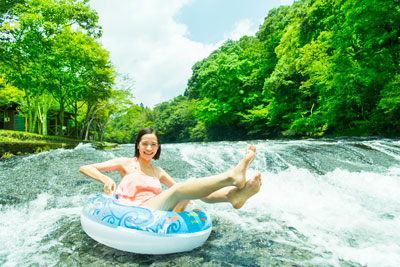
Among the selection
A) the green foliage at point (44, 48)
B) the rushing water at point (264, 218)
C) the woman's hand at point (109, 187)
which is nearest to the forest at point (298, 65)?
the green foliage at point (44, 48)

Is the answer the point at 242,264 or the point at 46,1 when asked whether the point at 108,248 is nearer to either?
the point at 242,264

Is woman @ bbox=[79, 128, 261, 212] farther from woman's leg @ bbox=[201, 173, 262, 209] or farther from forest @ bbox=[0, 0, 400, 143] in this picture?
forest @ bbox=[0, 0, 400, 143]

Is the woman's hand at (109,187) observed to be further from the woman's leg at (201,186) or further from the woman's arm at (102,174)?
the woman's leg at (201,186)

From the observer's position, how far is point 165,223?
2.02 meters

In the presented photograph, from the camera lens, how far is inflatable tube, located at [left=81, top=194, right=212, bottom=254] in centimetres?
202

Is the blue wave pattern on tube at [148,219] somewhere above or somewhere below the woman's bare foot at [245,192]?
below

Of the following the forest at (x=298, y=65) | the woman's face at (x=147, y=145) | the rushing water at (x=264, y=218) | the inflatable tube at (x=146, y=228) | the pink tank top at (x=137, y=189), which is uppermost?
the forest at (x=298, y=65)

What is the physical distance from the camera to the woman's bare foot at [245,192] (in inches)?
81.2

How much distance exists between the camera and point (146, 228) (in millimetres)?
2010

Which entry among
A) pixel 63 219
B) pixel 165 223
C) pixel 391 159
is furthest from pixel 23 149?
pixel 391 159

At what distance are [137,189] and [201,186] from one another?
747 mm

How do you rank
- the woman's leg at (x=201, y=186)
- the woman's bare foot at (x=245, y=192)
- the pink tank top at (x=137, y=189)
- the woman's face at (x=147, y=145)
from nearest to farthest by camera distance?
the woman's leg at (x=201, y=186) < the woman's bare foot at (x=245, y=192) < the pink tank top at (x=137, y=189) < the woman's face at (x=147, y=145)

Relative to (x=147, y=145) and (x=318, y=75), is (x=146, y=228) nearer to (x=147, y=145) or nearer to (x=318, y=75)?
(x=147, y=145)

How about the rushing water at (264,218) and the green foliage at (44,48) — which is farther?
the green foliage at (44,48)
